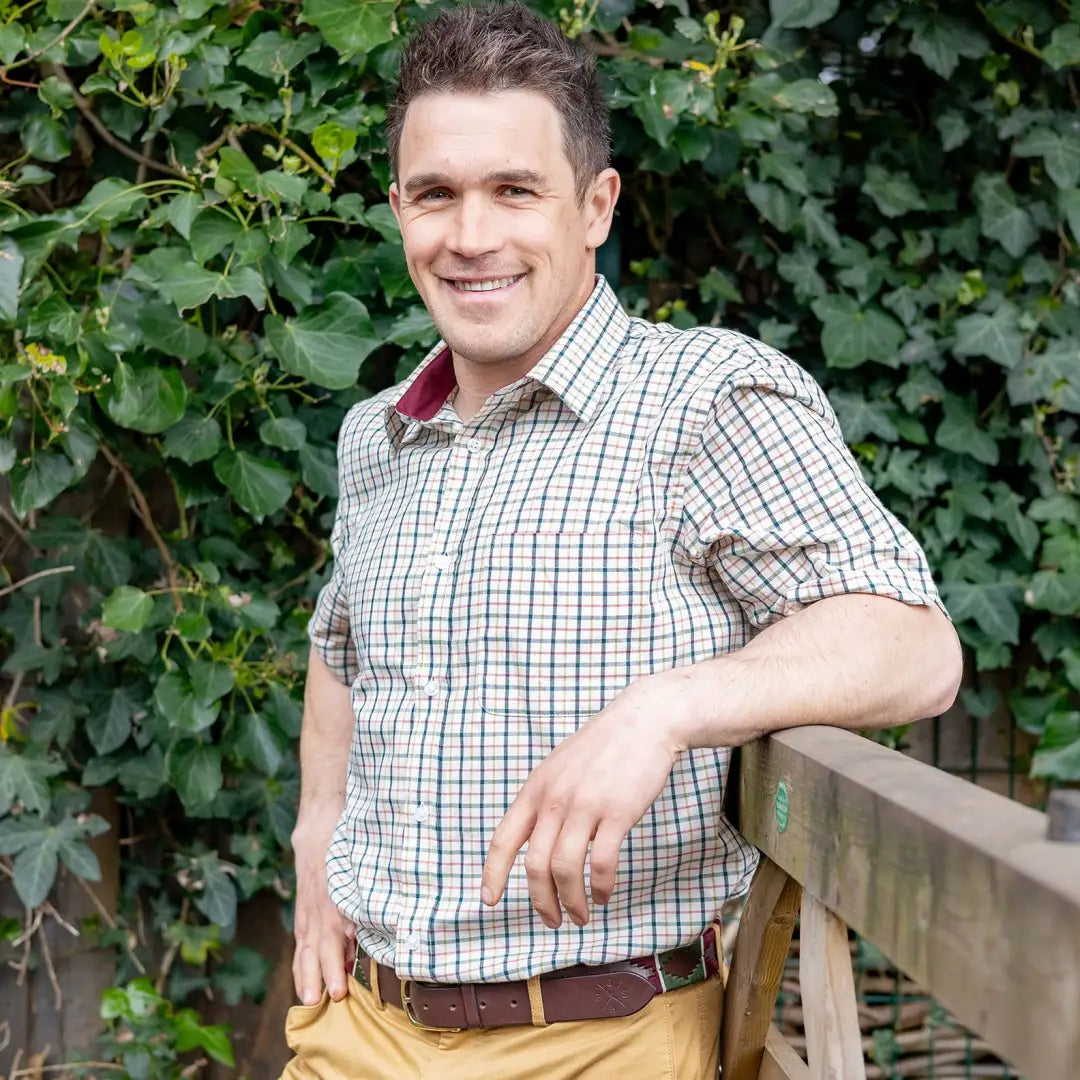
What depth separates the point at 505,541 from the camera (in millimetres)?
1238

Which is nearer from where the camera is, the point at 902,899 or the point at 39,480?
the point at 902,899

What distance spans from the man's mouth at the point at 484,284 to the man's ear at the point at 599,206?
11 centimetres

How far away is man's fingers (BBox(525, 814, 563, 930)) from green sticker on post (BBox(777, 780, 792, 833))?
17 centimetres

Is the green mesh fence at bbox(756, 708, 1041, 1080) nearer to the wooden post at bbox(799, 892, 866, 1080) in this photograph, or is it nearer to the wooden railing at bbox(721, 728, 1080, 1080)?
the wooden railing at bbox(721, 728, 1080, 1080)

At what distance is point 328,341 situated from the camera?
1966mm

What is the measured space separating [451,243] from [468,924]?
0.66 metres

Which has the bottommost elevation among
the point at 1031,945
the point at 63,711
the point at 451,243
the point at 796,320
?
the point at 63,711

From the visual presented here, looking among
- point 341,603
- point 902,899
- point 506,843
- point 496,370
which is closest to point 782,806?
point 506,843

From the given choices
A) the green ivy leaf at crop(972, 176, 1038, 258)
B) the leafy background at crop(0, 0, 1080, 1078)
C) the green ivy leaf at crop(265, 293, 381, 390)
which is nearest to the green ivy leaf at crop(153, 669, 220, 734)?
the leafy background at crop(0, 0, 1080, 1078)

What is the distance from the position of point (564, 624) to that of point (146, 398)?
0.98 m

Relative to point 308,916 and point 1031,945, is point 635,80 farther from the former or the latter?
point 1031,945

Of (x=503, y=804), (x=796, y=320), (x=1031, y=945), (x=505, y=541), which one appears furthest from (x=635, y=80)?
(x=1031, y=945)

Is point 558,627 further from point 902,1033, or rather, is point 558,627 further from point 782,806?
point 902,1033

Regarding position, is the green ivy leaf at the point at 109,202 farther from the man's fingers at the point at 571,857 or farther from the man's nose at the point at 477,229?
the man's fingers at the point at 571,857
